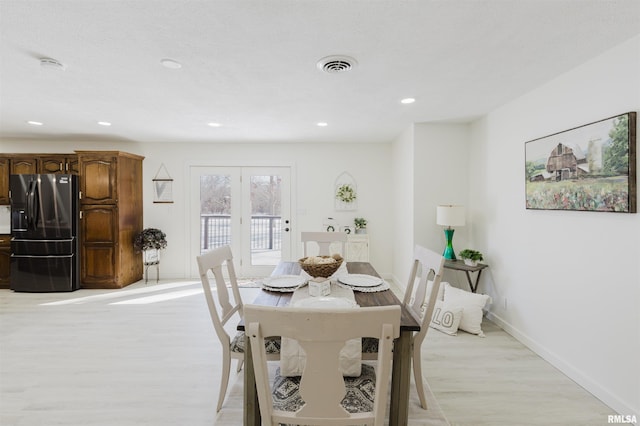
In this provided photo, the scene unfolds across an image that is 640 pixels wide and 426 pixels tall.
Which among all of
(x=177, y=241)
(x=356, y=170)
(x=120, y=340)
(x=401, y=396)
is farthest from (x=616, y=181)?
(x=177, y=241)

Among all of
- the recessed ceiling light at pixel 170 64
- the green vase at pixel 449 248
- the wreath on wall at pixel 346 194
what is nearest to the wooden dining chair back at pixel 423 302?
the green vase at pixel 449 248

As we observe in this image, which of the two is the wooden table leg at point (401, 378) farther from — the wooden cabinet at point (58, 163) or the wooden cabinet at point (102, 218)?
the wooden cabinet at point (58, 163)

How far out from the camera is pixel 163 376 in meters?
2.42

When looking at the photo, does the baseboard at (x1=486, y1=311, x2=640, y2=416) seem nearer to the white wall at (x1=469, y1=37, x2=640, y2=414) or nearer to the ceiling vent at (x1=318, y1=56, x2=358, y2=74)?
the white wall at (x1=469, y1=37, x2=640, y2=414)

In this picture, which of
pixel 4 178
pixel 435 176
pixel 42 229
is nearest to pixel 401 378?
pixel 435 176

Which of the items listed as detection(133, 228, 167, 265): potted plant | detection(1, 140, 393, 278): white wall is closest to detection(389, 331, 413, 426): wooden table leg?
detection(1, 140, 393, 278): white wall

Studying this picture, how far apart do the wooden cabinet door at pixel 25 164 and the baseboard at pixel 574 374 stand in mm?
6789

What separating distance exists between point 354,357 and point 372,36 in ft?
6.01

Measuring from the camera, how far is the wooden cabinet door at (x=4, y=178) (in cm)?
478

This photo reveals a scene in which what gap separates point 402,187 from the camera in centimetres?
464

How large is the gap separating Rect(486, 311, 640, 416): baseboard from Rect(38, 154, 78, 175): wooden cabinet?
6272mm

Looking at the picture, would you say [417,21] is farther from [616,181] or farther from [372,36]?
[616,181]

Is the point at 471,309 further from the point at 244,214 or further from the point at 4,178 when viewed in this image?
the point at 4,178

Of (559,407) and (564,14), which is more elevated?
(564,14)
